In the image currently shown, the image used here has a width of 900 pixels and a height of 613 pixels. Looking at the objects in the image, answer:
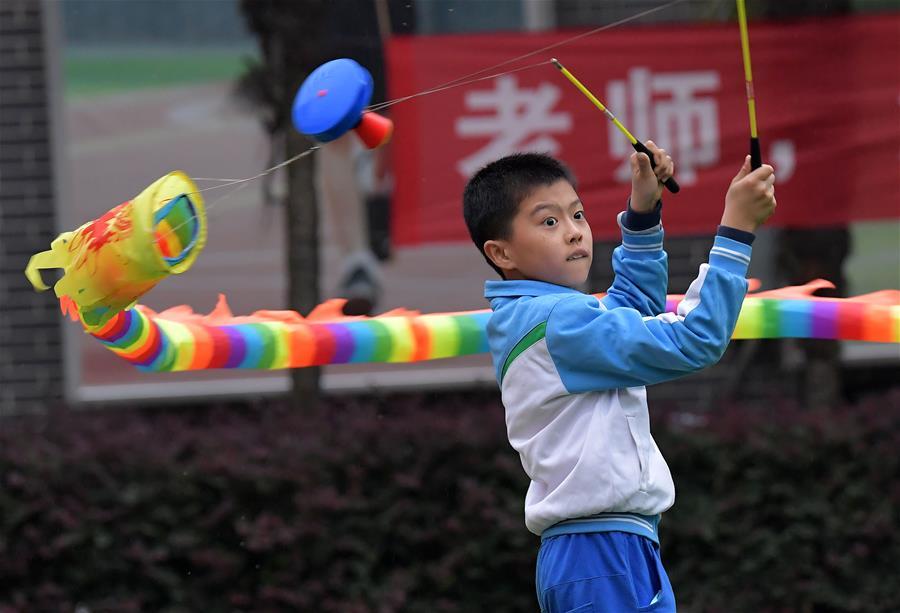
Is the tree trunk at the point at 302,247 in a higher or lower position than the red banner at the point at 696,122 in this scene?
lower

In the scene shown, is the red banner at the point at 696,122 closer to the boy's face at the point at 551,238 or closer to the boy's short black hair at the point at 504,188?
the boy's short black hair at the point at 504,188

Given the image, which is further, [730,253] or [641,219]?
[641,219]

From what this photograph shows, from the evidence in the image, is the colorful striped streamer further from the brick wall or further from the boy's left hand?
the brick wall

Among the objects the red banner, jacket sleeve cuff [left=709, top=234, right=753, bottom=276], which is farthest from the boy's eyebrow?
the red banner

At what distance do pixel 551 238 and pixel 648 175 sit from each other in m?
0.23

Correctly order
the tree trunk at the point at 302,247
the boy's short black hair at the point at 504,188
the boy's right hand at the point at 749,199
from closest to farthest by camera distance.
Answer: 1. the boy's right hand at the point at 749,199
2. the boy's short black hair at the point at 504,188
3. the tree trunk at the point at 302,247

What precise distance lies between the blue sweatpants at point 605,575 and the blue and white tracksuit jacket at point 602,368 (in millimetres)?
30

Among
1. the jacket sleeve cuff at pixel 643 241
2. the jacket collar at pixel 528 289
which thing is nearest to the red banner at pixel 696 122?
the jacket sleeve cuff at pixel 643 241

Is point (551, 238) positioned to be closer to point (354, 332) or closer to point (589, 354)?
point (589, 354)

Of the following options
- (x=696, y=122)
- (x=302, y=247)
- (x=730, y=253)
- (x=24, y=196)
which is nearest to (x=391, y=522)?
(x=302, y=247)

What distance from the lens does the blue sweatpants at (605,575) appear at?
2.63 m

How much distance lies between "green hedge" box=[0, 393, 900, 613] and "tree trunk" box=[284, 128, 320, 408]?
54 cm

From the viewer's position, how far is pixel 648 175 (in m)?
2.66

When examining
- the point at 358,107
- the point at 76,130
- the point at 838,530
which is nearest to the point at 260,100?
the point at 76,130
